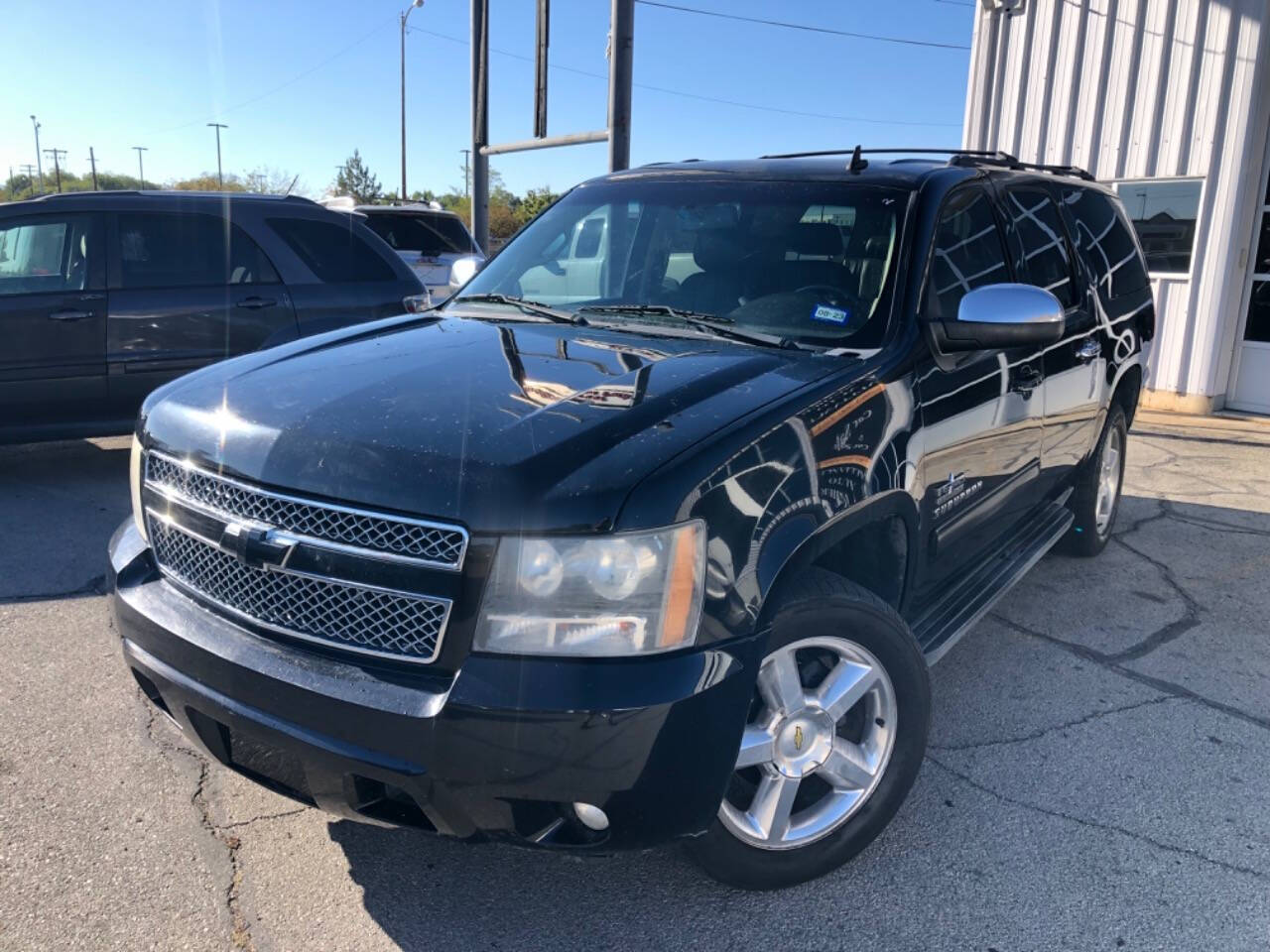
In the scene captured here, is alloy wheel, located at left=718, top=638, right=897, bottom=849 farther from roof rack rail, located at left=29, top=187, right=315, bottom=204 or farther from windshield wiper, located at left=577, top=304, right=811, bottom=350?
roof rack rail, located at left=29, top=187, right=315, bottom=204

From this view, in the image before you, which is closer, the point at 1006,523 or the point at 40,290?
the point at 1006,523

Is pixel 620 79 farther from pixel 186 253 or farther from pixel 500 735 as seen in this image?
pixel 500 735

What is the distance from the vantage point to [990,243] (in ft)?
12.5

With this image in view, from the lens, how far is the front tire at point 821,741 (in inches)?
97.1

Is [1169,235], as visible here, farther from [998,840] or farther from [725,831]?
[725,831]

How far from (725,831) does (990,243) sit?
244cm

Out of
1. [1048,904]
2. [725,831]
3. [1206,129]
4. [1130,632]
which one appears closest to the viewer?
[725,831]

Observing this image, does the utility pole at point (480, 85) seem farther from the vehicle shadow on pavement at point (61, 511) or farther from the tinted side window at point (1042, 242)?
the tinted side window at point (1042, 242)

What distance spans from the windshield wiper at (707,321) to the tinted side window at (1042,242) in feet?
4.80

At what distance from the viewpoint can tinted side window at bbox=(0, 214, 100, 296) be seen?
20.3 ft

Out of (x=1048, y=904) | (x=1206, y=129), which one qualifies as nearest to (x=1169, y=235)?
(x=1206, y=129)

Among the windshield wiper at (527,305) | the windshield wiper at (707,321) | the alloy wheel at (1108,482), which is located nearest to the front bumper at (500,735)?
the windshield wiper at (707,321)

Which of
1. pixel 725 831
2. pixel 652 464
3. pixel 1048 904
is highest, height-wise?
pixel 652 464

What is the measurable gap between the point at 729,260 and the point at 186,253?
4.57 meters
